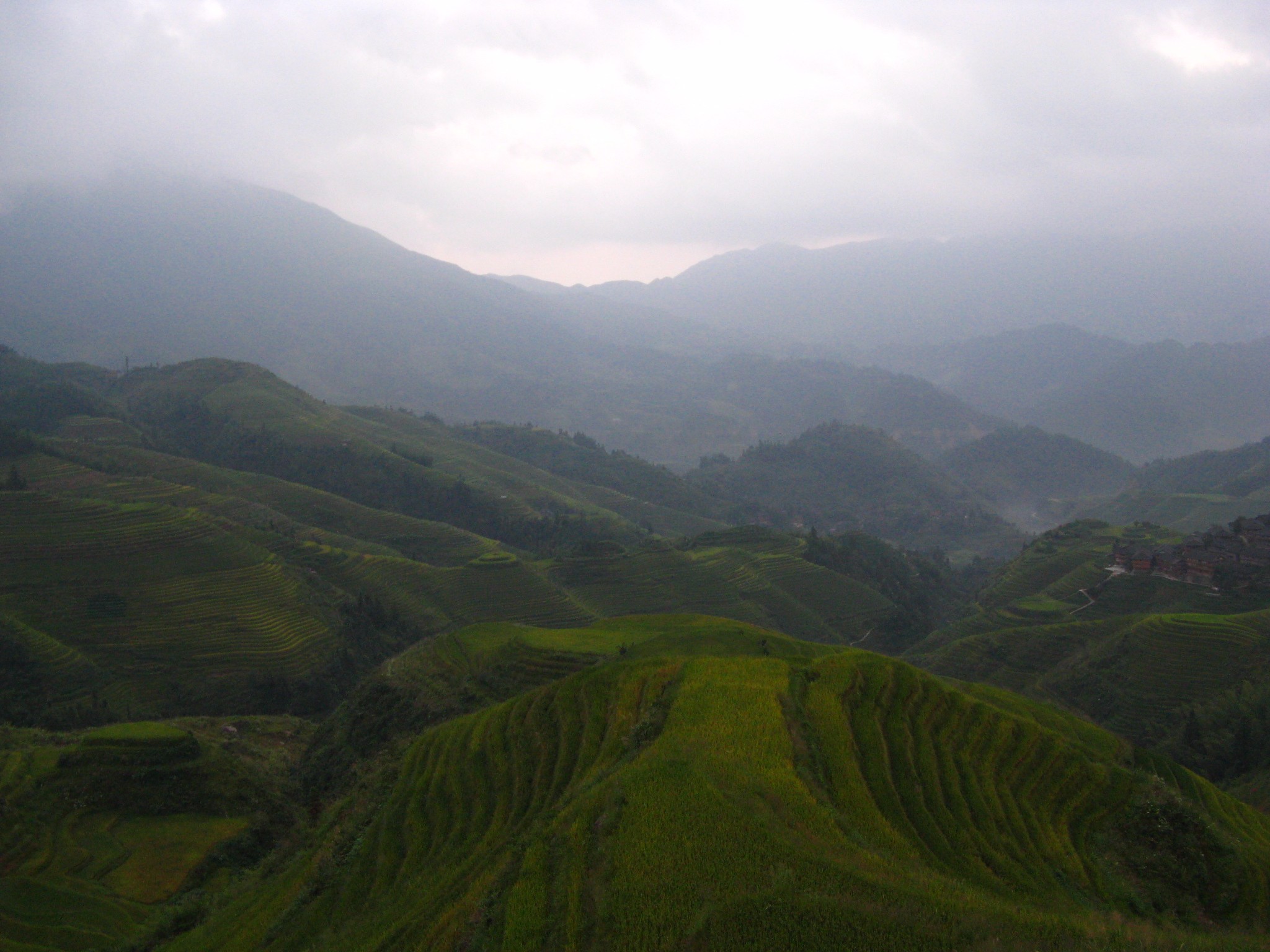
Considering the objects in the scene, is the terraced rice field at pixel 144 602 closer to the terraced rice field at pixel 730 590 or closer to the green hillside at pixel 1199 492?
the terraced rice field at pixel 730 590

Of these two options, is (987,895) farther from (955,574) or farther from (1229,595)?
(955,574)

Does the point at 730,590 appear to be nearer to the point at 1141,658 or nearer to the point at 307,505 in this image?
the point at 1141,658

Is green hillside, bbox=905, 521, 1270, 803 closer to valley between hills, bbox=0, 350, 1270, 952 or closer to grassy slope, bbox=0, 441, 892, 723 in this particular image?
valley between hills, bbox=0, 350, 1270, 952

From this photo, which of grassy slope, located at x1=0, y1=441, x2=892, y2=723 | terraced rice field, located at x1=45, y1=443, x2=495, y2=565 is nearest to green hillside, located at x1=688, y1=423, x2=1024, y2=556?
grassy slope, located at x1=0, y1=441, x2=892, y2=723

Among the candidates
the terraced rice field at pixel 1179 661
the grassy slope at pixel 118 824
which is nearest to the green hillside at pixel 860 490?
Answer: the terraced rice field at pixel 1179 661

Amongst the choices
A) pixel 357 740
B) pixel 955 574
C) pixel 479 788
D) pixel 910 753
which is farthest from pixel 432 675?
pixel 955 574

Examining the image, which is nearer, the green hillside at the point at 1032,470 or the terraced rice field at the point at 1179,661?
the terraced rice field at the point at 1179,661

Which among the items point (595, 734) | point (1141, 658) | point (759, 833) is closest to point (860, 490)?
point (1141, 658)
